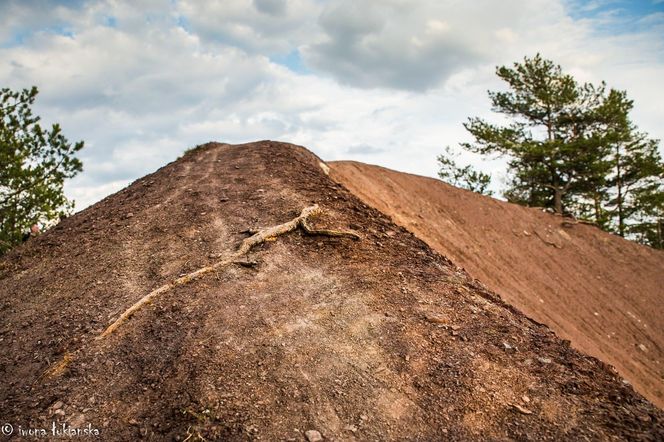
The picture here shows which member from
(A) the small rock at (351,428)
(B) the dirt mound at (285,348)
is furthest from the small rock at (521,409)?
Answer: (A) the small rock at (351,428)

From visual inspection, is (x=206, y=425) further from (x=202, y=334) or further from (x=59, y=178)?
(x=59, y=178)

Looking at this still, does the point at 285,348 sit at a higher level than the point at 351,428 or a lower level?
higher

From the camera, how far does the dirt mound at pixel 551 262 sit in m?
11.1

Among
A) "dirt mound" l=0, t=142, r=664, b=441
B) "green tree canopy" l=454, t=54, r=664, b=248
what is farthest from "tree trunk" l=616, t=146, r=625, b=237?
"dirt mound" l=0, t=142, r=664, b=441

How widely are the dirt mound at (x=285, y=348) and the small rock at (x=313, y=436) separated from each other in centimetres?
2

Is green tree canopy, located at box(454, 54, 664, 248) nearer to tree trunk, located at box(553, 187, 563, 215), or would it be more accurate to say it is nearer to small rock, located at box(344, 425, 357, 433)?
tree trunk, located at box(553, 187, 563, 215)

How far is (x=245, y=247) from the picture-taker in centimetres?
695

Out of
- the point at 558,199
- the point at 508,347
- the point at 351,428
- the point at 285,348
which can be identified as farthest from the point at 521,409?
the point at 558,199

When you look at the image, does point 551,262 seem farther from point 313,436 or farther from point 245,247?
point 313,436

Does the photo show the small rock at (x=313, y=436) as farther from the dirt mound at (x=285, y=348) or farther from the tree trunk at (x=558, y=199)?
the tree trunk at (x=558, y=199)

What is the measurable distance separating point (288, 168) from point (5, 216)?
895cm

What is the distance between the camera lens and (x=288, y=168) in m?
10.7

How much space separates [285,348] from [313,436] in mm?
1230

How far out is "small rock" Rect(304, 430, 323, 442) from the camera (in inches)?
149
